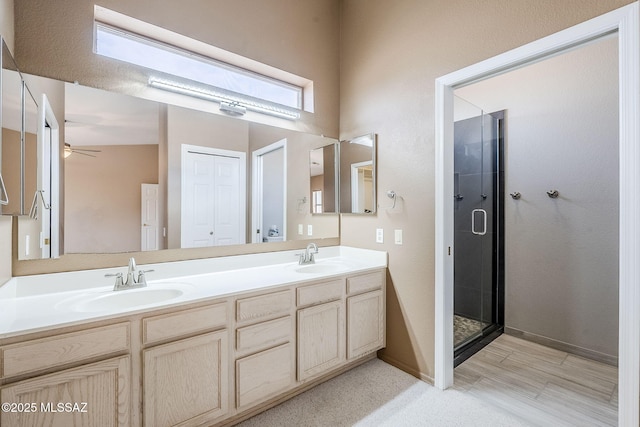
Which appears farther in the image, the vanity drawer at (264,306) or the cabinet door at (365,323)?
the cabinet door at (365,323)

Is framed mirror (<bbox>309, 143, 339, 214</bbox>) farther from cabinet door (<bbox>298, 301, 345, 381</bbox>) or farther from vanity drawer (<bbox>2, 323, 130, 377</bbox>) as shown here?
vanity drawer (<bbox>2, 323, 130, 377</bbox>)

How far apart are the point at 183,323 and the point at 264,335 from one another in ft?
1.57

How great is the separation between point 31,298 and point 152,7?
5.95 ft

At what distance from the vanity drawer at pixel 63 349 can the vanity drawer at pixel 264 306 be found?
1.76ft

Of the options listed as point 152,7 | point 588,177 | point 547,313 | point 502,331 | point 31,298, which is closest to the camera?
point 31,298

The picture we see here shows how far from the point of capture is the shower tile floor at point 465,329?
275cm

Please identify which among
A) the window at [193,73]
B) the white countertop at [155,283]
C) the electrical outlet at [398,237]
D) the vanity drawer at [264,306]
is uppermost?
the window at [193,73]

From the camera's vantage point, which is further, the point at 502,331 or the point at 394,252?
the point at 502,331

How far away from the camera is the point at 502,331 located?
2.95m

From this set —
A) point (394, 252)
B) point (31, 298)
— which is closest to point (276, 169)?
point (394, 252)

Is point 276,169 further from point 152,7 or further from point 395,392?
point 395,392

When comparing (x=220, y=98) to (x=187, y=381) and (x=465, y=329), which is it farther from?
(x=465, y=329)

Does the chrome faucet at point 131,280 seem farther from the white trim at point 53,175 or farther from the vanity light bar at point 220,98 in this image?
the vanity light bar at point 220,98

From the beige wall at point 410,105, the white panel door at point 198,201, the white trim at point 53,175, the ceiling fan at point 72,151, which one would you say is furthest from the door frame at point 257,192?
the white trim at point 53,175
